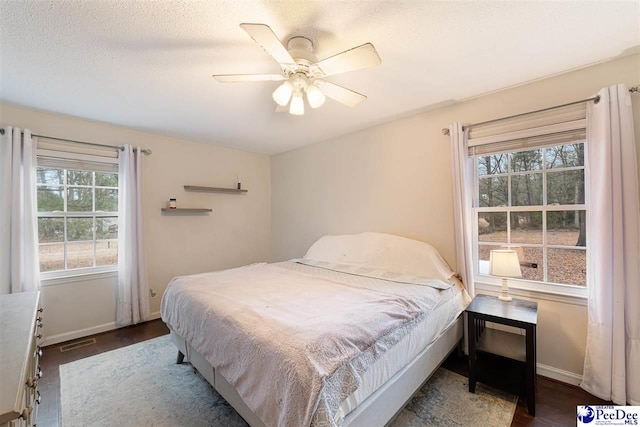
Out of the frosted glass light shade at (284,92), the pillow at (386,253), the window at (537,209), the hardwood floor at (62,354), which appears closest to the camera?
the frosted glass light shade at (284,92)

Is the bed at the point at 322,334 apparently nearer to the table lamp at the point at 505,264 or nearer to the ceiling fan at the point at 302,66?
the table lamp at the point at 505,264

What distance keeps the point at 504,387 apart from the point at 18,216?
442 centimetres

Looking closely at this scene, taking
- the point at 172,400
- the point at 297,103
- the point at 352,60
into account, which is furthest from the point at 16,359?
the point at 352,60

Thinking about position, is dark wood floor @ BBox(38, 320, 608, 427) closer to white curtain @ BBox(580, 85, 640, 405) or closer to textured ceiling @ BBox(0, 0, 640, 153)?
white curtain @ BBox(580, 85, 640, 405)

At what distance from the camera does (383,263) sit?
9.28 ft

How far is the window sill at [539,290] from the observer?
6.81 ft

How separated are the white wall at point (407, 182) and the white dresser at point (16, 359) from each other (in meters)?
2.89

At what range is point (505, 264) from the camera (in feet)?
7.00

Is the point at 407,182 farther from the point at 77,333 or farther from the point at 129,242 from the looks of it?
the point at 77,333

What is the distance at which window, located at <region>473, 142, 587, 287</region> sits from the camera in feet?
7.00

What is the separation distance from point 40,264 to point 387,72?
3906mm

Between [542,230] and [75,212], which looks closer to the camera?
[542,230]


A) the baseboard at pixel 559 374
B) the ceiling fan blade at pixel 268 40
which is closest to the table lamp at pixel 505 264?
the baseboard at pixel 559 374

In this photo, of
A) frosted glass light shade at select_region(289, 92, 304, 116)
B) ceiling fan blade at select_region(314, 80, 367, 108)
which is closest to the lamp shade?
ceiling fan blade at select_region(314, 80, 367, 108)
